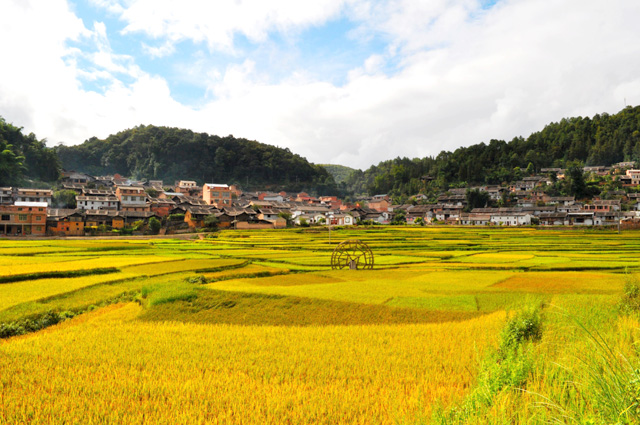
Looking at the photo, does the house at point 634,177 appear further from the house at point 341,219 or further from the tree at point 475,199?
the house at point 341,219

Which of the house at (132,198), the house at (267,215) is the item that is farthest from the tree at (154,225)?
the house at (267,215)

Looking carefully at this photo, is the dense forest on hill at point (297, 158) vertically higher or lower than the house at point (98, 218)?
higher

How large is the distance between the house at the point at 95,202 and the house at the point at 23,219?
13923mm

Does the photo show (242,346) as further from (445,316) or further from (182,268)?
(182,268)

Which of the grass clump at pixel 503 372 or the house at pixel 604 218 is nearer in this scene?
the grass clump at pixel 503 372

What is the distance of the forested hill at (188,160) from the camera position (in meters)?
121

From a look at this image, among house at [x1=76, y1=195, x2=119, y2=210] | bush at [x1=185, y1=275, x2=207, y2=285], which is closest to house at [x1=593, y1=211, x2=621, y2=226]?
bush at [x1=185, y1=275, x2=207, y2=285]

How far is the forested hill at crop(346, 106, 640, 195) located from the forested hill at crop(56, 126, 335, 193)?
30.6 metres

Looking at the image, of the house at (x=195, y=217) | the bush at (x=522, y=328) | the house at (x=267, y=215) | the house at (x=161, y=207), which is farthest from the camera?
the house at (x=267, y=215)

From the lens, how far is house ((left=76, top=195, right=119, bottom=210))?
217 feet

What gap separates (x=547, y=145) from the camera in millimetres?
130375

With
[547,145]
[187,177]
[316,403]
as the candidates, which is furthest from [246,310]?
[547,145]

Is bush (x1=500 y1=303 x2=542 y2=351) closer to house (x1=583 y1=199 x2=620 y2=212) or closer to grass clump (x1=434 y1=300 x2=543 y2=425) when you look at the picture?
grass clump (x1=434 y1=300 x2=543 y2=425)

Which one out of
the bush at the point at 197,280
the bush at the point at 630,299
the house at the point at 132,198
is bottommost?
the bush at the point at 197,280
